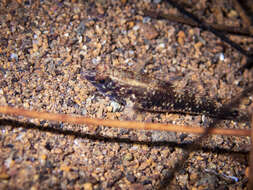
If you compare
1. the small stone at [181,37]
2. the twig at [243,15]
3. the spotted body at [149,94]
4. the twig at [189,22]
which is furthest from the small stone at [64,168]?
the twig at [243,15]

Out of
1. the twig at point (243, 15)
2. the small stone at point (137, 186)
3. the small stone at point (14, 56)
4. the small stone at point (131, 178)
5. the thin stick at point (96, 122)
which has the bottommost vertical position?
the small stone at point (137, 186)

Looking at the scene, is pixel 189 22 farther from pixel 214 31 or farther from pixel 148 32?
pixel 148 32

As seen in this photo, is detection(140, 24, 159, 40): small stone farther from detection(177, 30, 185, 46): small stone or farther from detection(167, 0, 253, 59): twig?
detection(167, 0, 253, 59): twig

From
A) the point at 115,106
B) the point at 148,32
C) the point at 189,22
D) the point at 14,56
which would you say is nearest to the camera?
the point at 14,56

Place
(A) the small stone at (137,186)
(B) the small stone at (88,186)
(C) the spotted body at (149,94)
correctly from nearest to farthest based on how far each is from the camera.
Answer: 1. (B) the small stone at (88,186)
2. (A) the small stone at (137,186)
3. (C) the spotted body at (149,94)

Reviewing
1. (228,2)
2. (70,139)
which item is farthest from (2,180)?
(228,2)

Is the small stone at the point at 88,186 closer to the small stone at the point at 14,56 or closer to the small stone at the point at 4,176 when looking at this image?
the small stone at the point at 4,176

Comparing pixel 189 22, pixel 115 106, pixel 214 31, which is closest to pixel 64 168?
pixel 115 106

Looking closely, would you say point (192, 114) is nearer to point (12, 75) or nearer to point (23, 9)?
point (12, 75)

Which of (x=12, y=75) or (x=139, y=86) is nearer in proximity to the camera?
(x=12, y=75)
